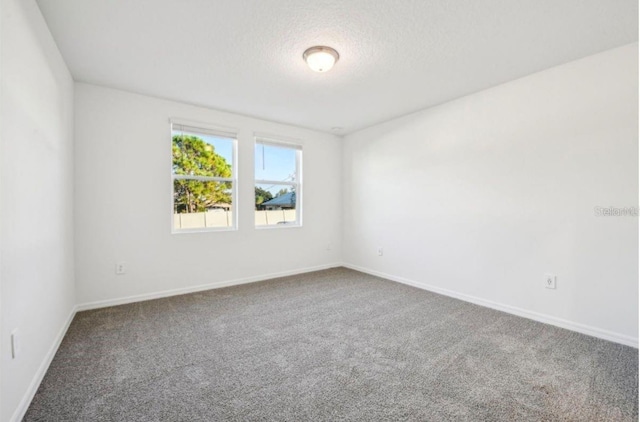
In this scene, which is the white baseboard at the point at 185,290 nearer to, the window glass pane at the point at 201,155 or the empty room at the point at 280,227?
the empty room at the point at 280,227

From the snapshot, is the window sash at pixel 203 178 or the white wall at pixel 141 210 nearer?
the white wall at pixel 141 210

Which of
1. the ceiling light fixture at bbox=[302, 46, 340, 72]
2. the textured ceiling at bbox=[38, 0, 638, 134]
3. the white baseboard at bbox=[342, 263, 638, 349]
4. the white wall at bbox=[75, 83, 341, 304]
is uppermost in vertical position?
the textured ceiling at bbox=[38, 0, 638, 134]

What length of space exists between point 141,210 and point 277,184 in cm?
189

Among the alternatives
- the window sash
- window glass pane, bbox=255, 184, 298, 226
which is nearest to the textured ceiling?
the window sash

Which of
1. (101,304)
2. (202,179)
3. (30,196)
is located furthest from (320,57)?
(101,304)

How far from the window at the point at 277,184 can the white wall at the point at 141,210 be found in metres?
0.16

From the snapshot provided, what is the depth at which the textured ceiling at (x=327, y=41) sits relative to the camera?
1.95 meters

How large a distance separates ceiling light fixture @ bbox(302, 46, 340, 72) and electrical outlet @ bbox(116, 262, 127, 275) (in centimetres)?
295

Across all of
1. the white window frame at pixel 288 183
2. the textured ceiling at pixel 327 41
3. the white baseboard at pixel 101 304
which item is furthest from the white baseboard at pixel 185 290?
the textured ceiling at pixel 327 41

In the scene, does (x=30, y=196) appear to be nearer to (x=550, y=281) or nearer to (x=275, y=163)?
(x=275, y=163)

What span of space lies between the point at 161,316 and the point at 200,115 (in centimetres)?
244

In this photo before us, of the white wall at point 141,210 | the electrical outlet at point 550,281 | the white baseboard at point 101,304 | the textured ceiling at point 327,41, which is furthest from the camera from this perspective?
the white wall at point 141,210

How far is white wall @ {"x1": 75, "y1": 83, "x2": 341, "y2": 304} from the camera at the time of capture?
122 inches

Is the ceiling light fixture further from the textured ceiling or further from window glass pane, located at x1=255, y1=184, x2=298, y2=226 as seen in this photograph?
window glass pane, located at x1=255, y1=184, x2=298, y2=226
